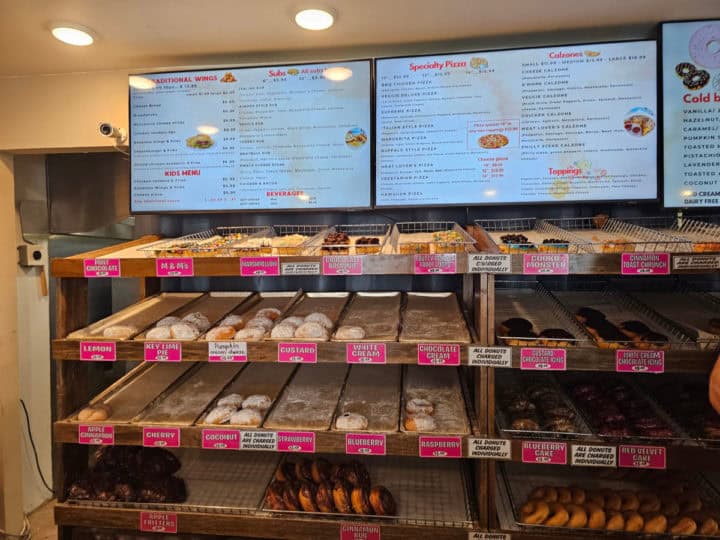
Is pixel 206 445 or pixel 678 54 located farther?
pixel 678 54

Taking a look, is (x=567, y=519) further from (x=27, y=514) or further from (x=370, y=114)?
(x=27, y=514)

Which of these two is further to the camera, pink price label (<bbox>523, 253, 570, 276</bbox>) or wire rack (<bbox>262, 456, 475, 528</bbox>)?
wire rack (<bbox>262, 456, 475, 528</bbox>)

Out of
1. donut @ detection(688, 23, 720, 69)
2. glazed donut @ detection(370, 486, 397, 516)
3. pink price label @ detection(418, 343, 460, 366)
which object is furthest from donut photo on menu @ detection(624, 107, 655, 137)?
glazed donut @ detection(370, 486, 397, 516)

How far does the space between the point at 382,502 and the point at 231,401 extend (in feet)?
2.84

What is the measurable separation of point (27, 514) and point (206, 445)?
108 inches

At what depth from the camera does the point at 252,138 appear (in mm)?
2578

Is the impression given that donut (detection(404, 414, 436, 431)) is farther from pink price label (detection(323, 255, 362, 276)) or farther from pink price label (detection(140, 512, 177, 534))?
pink price label (detection(140, 512, 177, 534))

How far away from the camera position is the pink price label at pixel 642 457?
183 cm

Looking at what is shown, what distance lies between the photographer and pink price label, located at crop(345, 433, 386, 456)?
6.35 feet

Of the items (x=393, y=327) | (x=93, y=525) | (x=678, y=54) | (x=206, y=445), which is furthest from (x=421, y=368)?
(x=678, y=54)

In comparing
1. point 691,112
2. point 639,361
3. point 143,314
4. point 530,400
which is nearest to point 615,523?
point 530,400

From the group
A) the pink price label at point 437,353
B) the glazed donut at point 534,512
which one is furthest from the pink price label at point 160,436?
the glazed donut at point 534,512

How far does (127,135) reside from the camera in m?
2.80

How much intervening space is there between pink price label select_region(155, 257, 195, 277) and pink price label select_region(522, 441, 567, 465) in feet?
5.46
